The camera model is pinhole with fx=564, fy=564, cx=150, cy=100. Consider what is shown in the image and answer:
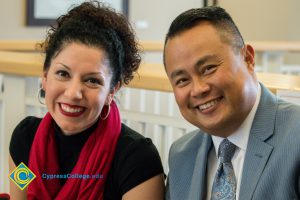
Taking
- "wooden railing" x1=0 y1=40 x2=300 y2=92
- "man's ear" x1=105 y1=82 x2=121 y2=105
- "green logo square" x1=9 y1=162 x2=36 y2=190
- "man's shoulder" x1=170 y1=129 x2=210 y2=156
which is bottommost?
"green logo square" x1=9 y1=162 x2=36 y2=190

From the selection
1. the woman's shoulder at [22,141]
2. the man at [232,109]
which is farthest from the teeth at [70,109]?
the man at [232,109]

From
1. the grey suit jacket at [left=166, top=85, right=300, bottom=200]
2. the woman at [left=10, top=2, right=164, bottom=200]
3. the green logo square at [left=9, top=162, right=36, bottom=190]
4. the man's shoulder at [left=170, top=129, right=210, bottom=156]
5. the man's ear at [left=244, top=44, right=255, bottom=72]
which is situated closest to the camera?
the grey suit jacket at [left=166, top=85, right=300, bottom=200]

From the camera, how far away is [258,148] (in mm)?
1419

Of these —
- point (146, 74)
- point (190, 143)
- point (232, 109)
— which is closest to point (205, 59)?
point (232, 109)

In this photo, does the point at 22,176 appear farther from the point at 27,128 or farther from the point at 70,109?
the point at 70,109

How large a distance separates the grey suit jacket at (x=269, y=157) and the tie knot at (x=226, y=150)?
6cm

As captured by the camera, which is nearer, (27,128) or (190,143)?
(190,143)

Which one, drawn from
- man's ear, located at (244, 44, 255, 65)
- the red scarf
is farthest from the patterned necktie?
the red scarf

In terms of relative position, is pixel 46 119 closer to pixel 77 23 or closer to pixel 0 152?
pixel 77 23

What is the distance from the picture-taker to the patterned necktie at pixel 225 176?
1475mm

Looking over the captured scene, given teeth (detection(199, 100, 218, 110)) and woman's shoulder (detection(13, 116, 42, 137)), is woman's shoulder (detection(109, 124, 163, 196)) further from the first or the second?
teeth (detection(199, 100, 218, 110))

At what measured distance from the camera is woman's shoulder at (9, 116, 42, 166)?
76.9 inches

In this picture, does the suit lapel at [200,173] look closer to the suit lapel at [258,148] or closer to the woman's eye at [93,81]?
the suit lapel at [258,148]

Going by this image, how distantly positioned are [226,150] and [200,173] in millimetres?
120
